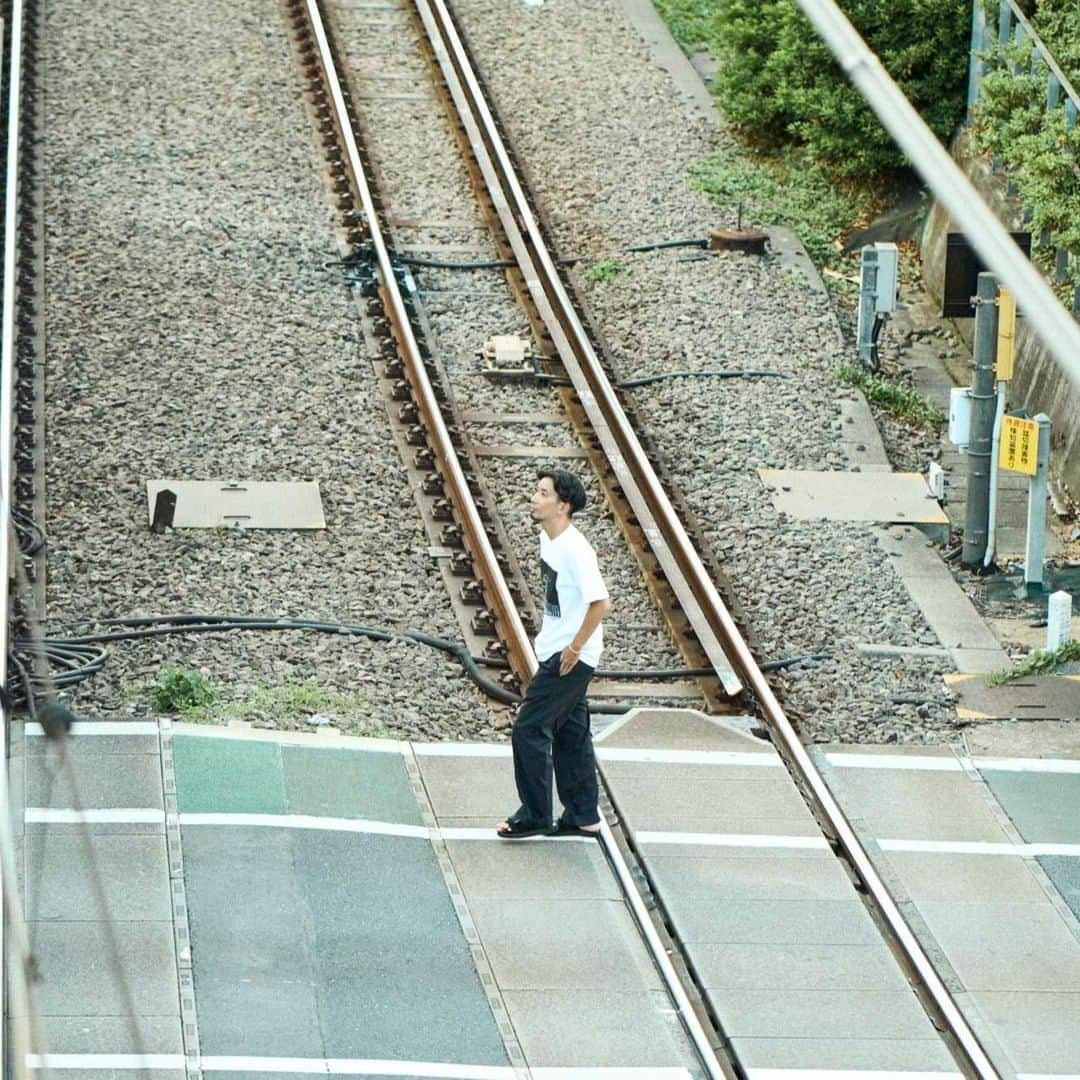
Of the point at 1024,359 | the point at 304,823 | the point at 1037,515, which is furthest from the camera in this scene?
the point at 1024,359

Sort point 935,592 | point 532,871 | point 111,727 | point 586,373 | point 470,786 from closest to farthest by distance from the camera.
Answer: point 532,871
point 470,786
point 111,727
point 935,592
point 586,373

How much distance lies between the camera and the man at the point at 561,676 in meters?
9.68

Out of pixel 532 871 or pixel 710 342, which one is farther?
pixel 710 342

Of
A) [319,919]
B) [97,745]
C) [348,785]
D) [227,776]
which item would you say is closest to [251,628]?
[97,745]

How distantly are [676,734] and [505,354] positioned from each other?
17.9ft

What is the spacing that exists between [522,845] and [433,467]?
4.86 meters

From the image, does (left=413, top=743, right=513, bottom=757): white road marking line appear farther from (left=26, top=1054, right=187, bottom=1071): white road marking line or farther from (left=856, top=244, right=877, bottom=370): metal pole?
(left=856, top=244, right=877, bottom=370): metal pole

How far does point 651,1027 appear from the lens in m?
8.55

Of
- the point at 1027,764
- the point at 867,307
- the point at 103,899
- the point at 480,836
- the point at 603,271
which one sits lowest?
the point at 1027,764

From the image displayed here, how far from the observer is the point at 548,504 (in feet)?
31.7

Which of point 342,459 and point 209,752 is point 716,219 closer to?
point 342,459

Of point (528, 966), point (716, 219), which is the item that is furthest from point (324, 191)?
point (528, 966)

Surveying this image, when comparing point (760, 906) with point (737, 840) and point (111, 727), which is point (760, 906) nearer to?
point (737, 840)

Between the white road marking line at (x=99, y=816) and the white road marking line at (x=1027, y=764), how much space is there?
13.7 ft
